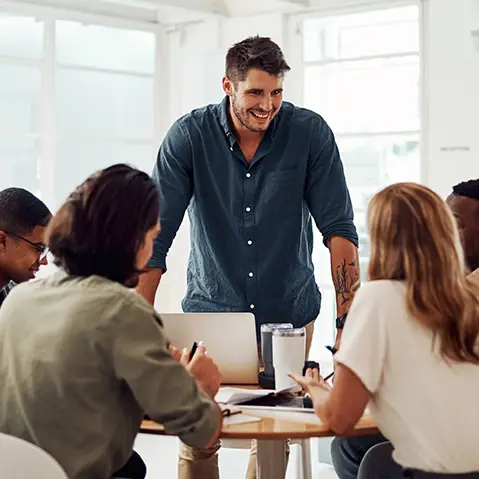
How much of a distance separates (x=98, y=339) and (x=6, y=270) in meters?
0.94

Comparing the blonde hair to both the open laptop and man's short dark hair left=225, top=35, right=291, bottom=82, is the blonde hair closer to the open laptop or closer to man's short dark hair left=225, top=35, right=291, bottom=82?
the open laptop

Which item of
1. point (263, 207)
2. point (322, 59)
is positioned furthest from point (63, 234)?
point (322, 59)

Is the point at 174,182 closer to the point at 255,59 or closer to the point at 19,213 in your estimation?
the point at 255,59

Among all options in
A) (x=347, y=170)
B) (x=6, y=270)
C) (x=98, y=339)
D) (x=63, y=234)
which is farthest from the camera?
(x=347, y=170)

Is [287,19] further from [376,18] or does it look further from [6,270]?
[6,270]

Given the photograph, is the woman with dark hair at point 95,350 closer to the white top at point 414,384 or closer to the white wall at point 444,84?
the white top at point 414,384

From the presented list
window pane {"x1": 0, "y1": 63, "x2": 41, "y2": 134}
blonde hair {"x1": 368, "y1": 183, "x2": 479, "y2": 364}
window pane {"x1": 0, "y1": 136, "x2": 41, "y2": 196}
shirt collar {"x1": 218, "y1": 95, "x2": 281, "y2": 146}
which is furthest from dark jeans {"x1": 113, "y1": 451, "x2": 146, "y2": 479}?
window pane {"x1": 0, "y1": 63, "x2": 41, "y2": 134}

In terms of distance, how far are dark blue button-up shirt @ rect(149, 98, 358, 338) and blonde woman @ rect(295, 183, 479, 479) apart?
3.22 ft

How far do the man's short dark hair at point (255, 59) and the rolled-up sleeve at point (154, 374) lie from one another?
1.24 metres

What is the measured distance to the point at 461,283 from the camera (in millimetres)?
1812

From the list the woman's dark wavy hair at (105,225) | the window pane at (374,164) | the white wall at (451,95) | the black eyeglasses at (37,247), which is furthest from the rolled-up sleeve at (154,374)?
the window pane at (374,164)

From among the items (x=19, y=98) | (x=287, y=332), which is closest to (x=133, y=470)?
(x=287, y=332)

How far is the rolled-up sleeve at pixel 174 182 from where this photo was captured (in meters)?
2.83

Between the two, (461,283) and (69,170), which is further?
(69,170)
